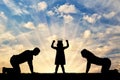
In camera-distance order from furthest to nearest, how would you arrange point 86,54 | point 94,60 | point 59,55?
point 59,55, point 94,60, point 86,54

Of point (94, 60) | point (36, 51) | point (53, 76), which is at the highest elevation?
point (36, 51)

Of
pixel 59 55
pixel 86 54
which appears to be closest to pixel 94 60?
pixel 86 54

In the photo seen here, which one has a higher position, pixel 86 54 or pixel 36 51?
pixel 36 51

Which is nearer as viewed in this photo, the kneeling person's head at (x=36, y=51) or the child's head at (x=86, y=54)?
the kneeling person's head at (x=36, y=51)

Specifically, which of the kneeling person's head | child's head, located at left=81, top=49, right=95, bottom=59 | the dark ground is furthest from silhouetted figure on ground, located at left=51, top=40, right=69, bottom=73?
the dark ground

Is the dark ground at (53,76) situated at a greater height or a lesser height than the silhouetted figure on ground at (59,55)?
lesser

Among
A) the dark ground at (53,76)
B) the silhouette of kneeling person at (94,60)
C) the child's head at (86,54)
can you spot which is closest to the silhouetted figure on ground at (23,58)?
the dark ground at (53,76)

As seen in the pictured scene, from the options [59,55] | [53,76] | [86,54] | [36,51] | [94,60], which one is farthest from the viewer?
[59,55]

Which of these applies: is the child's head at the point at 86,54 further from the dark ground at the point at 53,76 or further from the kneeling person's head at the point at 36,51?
the dark ground at the point at 53,76

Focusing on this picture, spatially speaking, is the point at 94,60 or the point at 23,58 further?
the point at 94,60

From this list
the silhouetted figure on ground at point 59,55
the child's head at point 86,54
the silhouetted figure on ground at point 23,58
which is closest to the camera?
the silhouetted figure on ground at point 23,58

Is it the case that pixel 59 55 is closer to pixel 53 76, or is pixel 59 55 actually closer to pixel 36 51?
pixel 36 51

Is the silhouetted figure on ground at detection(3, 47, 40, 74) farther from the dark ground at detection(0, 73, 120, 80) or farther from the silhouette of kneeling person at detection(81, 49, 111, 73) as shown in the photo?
the silhouette of kneeling person at detection(81, 49, 111, 73)

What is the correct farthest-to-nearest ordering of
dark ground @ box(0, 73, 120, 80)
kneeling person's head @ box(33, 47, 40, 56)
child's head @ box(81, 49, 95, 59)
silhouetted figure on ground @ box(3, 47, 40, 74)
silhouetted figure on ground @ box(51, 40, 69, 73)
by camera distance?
silhouetted figure on ground @ box(51, 40, 69, 73) → child's head @ box(81, 49, 95, 59) → silhouetted figure on ground @ box(3, 47, 40, 74) → kneeling person's head @ box(33, 47, 40, 56) → dark ground @ box(0, 73, 120, 80)
